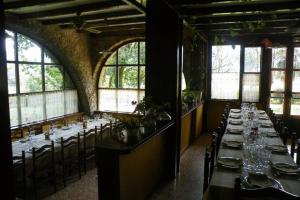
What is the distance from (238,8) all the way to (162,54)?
174cm

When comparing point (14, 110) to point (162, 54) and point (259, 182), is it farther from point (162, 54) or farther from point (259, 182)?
point (259, 182)

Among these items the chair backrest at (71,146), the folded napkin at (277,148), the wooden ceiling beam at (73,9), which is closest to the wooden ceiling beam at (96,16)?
the wooden ceiling beam at (73,9)

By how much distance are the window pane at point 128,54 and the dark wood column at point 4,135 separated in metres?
7.85

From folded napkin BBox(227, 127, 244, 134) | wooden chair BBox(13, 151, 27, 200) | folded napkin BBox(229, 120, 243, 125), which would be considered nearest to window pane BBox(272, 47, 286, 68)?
folded napkin BBox(229, 120, 243, 125)

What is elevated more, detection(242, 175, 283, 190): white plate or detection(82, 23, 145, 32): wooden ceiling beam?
detection(82, 23, 145, 32): wooden ceiling beam

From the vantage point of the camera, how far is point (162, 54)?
453 centimetres

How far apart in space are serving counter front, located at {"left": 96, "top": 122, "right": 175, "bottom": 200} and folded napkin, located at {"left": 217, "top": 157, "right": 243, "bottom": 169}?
977 mm

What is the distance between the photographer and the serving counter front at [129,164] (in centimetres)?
307

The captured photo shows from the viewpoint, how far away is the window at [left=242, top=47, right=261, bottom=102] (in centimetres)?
821

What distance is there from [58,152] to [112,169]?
2.16 metres

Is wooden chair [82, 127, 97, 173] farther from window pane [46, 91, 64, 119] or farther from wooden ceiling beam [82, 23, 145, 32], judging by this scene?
wooden ceiling beam [82, 23, 145, 32]

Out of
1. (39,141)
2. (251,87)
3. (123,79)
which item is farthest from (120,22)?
(251,87)

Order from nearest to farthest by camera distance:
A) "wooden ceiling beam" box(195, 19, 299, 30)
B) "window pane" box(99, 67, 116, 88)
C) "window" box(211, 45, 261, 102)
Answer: "wooden ceiling beam" box(195, 19, 299, 30), "window" box(211, 45, 261, 102), "window pane" box(99, 67, 116, 88)

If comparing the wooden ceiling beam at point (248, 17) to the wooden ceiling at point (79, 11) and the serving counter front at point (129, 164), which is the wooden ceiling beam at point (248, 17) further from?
the serving counter front at point (129, 164)
